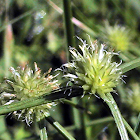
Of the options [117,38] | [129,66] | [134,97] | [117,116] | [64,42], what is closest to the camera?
[117,116]

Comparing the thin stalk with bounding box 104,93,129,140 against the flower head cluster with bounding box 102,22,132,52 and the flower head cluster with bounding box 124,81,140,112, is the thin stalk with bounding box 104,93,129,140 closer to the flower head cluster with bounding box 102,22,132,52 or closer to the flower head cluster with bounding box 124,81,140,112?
the flower head cluster with bounding box 124,81,140,112

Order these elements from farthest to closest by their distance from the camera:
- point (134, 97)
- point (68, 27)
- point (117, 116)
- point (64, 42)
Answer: point (64, 42)
point (134, 97)
point (68, 27)
point (117, 116)

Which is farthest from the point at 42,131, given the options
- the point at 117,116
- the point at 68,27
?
the point at 68,27

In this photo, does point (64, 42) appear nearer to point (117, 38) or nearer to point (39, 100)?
point (117, 38)

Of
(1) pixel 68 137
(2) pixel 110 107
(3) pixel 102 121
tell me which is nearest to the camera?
(2) pixel 110 107

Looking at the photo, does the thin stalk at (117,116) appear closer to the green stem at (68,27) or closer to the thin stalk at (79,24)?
the green stem at (68,27)

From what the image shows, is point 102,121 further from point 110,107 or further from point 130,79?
point 110,107

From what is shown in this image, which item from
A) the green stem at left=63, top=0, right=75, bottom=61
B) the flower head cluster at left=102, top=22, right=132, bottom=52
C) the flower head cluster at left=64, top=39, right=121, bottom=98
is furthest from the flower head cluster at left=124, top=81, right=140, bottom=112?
the flower head cluster at left=64, top=39, right=121, bottom=98

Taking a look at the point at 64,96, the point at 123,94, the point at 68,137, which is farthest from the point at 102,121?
the point at 64,96
